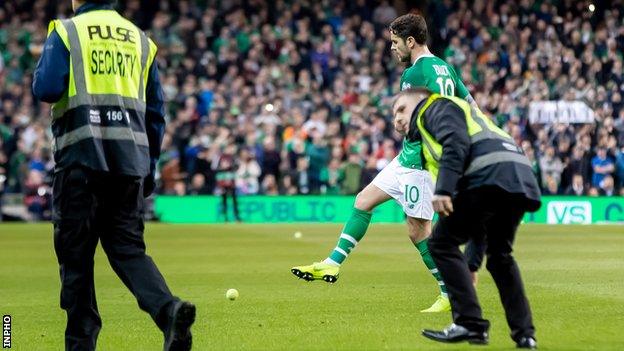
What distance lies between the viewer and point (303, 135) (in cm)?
2997

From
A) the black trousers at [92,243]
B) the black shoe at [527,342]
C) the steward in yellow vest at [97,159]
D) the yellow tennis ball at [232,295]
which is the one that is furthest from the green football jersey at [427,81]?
the black trousers at [92,243]

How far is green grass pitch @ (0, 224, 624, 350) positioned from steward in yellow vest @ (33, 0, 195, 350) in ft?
3.83

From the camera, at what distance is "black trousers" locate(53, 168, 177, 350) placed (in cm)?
722

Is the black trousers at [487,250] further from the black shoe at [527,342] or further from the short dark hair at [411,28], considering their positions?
the short dark hair at [411,28]

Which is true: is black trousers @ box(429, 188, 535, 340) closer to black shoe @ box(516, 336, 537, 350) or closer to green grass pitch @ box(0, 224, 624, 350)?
black shoe @ box(516, 336, 537, 350)

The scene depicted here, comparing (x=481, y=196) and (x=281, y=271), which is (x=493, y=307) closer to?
(x=481, y=196)

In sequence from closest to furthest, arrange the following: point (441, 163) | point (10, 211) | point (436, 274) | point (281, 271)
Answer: point (441, 163)
point (436, 274)
point (281, 271)
point (10, 211)

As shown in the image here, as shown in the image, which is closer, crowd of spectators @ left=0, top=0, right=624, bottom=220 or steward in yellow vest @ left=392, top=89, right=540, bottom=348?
steward in yellow vest @ left=392, top=89, right=540, bottom=348

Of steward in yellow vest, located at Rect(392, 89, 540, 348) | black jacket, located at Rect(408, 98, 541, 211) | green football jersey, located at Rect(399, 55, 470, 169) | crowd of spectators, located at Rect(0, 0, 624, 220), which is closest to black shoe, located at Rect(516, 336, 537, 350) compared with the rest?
steward in yellow vest, located at Rect(392, 89, 540, 348)

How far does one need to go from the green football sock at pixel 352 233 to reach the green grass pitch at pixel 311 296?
0.46m

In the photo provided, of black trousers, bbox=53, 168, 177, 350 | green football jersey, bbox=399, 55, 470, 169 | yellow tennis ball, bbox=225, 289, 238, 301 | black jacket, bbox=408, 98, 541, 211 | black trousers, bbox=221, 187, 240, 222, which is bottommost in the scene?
black trousers, bbox=221, 187, 240, 222

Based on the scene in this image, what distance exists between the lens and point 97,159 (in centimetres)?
718

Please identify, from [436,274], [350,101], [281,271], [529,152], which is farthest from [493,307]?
[350,101]

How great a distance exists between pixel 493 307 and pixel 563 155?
2014cm
